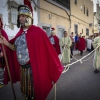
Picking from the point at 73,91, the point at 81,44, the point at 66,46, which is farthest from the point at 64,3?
the point at 73,91

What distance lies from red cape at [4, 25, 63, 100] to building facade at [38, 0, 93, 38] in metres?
8.74

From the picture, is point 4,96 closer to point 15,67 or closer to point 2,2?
point 15,67

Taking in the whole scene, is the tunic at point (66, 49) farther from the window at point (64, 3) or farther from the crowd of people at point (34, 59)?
the window at point (64, 3)

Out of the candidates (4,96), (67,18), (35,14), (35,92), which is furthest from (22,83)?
(67,18)

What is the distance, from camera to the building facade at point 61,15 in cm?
1199

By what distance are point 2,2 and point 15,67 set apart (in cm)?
642

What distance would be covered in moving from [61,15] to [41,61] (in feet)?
41.8

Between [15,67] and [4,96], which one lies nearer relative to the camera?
[15,67]

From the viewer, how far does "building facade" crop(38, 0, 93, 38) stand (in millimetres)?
11992

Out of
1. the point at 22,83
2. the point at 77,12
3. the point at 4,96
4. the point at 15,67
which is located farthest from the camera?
the point at 77,12

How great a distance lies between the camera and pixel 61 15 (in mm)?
14812

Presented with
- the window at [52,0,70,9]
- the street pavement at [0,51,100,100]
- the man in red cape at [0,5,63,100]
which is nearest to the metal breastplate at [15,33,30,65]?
the man in red cape at [0,5,63,100]

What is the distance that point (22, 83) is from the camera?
2.79 metres

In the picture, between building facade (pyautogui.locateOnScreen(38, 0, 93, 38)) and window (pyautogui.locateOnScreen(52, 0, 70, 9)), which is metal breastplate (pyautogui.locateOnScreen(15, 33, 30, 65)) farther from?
window (pyautogui.locateOnScreen(52, 0, 70, 9))
